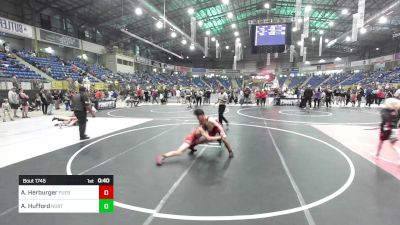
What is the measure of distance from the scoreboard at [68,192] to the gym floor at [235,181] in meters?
0.64

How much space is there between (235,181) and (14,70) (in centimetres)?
2306

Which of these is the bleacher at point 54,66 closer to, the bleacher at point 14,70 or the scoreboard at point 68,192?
the bleacher at point 14,70

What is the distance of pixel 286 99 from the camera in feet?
70.7

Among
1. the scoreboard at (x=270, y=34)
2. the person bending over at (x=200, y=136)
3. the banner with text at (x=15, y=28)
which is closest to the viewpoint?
the person bending over at (x=200, y=136)

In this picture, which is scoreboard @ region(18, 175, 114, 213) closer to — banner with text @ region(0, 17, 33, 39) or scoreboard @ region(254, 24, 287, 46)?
scoreboard @ region(254, 24, 287, 46)

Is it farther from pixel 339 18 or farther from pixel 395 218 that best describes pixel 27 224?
pixel 339 18

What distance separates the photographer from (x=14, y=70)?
20359 mm

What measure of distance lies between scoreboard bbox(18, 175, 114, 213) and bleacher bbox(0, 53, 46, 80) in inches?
809

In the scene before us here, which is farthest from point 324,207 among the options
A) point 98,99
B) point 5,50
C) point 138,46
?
point 138,46

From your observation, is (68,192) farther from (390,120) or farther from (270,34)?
(270,34)

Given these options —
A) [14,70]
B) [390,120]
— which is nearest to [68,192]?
[390,120]

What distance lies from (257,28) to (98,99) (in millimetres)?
13408

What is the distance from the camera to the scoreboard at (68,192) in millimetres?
2510

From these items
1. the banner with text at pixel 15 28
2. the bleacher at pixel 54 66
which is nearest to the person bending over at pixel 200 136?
the bleacher at pixel 54 66
